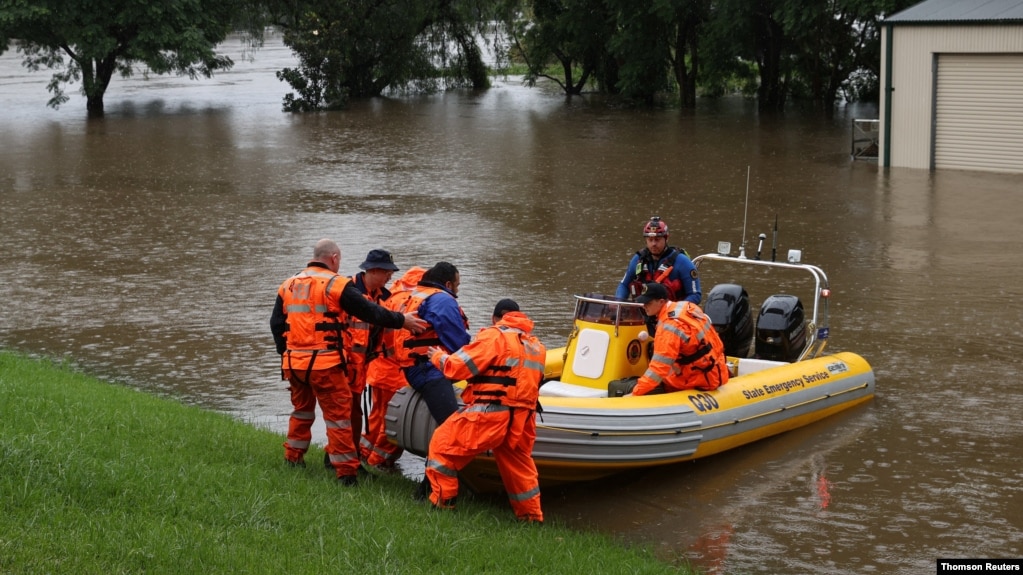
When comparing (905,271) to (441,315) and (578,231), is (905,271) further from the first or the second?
(441,315)

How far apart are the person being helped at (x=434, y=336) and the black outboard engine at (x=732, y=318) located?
11.3ft

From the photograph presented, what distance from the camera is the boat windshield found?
8.91m

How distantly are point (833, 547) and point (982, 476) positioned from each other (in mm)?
1925

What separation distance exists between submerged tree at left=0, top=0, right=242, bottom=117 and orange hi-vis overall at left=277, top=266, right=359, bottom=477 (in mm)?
30692

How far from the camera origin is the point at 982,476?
8.57 m

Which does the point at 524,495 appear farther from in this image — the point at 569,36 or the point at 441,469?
the point at 569,36

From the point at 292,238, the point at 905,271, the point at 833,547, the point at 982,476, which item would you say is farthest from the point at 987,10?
the point at 833,547

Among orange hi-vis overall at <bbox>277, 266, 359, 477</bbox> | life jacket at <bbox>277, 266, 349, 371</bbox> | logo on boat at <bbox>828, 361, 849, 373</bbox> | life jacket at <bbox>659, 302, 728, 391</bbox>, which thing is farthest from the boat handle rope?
life jacket at <bbox>277, 266, 349, 371</bbox>

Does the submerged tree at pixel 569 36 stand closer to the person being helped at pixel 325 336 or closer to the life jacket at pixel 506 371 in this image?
the person being helped at pixel 325 336

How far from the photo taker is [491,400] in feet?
22.1

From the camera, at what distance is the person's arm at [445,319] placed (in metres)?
7.24

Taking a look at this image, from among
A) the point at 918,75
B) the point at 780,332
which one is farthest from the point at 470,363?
the point at 918,75

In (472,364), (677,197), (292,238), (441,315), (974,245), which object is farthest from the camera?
(677,197)

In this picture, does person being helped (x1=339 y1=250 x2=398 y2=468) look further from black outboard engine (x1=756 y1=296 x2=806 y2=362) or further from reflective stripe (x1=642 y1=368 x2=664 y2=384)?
black outboard engine (x1=756 y1=296 x2=806 y2=362)
